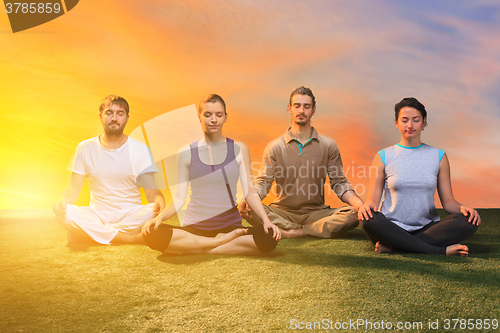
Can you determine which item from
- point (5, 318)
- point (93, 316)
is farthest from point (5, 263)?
point (93, 316)

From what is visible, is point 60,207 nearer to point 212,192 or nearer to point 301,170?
point 212,192

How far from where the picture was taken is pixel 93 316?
1.79 meters

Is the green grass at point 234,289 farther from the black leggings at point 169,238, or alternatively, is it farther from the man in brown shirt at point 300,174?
the man in brown shirt at point 300,174

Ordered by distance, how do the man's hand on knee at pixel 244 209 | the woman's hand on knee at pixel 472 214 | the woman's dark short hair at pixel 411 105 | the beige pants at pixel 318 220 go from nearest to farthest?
the woman's hand on knee at pixel 472 214 → the woman's dark short hair at pixel 411 105 → the man's hand on knee at pixel 244 209 → the beige pants at pixel 318 220

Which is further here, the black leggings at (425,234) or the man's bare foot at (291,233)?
the man's bare foot at (291,233)

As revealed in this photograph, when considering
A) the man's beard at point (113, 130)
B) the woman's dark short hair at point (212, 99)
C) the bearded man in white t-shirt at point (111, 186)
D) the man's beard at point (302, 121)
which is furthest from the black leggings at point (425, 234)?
the man's beard at point (113, 130)

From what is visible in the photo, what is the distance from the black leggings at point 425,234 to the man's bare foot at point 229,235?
0.93 metres

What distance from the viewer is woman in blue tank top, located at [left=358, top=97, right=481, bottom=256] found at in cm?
273

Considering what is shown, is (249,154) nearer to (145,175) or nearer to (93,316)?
(145,175)

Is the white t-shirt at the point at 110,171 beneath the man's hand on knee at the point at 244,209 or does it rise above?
above

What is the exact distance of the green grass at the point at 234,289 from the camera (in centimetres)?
173

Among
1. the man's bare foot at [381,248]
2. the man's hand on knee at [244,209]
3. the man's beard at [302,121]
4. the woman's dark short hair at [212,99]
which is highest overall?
the woman's dark short hair at [212,99]

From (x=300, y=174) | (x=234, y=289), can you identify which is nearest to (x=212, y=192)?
(x=234, y=289)

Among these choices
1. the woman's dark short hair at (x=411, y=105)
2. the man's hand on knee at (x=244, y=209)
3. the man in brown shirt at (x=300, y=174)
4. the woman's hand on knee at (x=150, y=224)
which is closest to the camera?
the woman's hand on knee at (x=150, y=224)
